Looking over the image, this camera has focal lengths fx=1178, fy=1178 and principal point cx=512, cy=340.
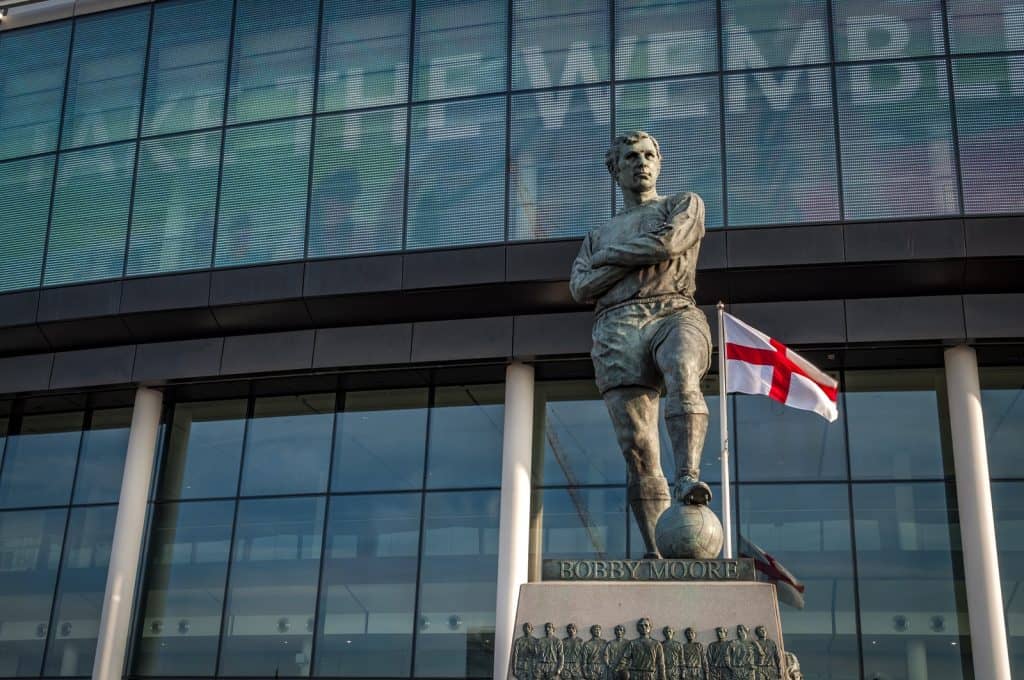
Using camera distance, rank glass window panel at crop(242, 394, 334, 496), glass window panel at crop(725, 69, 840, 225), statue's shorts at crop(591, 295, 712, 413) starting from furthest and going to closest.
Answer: glass window panel at crop(242, 394, 334, 496)
glass window panel at crop(725, 69, 840, 225)
statue's shorts at crop(591, 295, 712, 413)

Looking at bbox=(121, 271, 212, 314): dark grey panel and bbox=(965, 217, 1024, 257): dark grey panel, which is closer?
bbox=(965, 217, 1024, 257): dark grey panel

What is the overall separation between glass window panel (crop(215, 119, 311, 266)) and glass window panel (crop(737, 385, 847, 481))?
8045 mm

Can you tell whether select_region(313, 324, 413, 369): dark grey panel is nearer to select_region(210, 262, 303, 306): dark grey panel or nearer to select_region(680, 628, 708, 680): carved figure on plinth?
Result: select_region(210, 262, 303, 306): dark grey panel

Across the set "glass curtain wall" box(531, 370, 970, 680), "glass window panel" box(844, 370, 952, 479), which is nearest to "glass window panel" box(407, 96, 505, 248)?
"glass curtain wall" box(531, 370, 970, 680)

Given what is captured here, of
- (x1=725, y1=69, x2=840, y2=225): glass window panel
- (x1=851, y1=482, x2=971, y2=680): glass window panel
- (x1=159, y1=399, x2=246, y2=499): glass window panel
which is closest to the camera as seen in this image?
(x1=851, y1=482, x2=971, y2=680): glass window panel

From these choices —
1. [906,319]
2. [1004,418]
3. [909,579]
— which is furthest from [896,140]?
[909,579]

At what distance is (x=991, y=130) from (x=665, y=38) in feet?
17.7

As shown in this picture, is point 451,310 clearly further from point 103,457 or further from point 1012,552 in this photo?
point 1012,552

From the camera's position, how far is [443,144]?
2014 centimetres

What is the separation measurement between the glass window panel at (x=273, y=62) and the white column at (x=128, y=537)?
18.5 ft

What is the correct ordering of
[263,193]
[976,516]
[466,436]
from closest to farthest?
[976,516] → [263,193] → [466,436]

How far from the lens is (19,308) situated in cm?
2119

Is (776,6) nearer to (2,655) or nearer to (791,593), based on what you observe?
(791,593)

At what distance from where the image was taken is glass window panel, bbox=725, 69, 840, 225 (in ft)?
60.5
